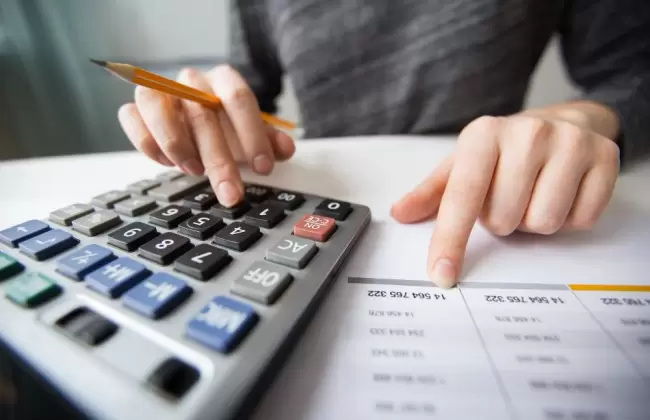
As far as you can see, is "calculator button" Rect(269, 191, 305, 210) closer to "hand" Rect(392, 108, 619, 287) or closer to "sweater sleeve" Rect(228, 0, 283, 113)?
"hand" Rect(392, 108, 619, 287)

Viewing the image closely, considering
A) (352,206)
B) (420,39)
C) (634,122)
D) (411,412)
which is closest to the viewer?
(411,412)

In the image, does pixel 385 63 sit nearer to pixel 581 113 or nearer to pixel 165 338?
pixel 581 113

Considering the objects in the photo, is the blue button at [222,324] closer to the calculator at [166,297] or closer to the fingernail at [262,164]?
the calculator at [166,297]

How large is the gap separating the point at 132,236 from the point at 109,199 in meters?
0.08

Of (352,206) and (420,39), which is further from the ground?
(420,39)

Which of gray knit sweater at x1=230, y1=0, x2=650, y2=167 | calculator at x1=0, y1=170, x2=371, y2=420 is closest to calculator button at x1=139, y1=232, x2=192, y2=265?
calculator at x1=0, y1=170, x2=371, y2=420

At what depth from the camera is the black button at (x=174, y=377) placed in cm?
13

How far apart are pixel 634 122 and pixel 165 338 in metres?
0.49

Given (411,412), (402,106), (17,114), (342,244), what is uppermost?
(17,114)

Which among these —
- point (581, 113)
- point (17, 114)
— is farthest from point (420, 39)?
point (17, 114)

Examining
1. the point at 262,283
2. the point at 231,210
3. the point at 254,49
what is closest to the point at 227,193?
the point at 231,210

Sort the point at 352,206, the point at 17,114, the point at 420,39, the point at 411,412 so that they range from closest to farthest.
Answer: the point at 411,412
the point at 352,206
the point at 420,39
the point at 17,114

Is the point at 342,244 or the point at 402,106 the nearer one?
the point at 342,244

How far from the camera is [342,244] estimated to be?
224 millimetres
